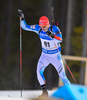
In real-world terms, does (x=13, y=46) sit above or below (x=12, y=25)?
below

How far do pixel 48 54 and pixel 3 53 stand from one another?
43.5ft

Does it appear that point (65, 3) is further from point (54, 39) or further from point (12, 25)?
point (54, 39)

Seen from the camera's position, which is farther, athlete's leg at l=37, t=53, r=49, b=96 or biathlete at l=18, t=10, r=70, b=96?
athlete's leg at l=37, t=53, r=49, b=96

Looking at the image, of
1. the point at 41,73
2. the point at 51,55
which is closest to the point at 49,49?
the point at 51,55

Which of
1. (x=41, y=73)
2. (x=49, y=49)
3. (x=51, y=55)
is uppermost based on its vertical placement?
(x=49, y=49)

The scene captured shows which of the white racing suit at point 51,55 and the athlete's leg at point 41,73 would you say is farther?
the athlete's leg at point 41,73

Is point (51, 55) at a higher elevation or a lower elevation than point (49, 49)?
lower

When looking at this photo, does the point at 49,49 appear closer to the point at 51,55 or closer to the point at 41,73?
the point at 51,55

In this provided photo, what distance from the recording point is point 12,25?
17.6 m

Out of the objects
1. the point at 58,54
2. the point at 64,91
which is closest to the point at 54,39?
the point at 58,54

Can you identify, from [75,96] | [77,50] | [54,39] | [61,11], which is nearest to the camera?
[75,96]

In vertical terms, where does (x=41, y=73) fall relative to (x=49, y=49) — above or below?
below

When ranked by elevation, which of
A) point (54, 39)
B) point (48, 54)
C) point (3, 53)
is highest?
point (54, 39)

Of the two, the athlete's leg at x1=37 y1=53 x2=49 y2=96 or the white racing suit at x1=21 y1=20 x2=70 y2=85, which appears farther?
the athlete's leg at x1=37 y1=53 x2=49 y2=96
